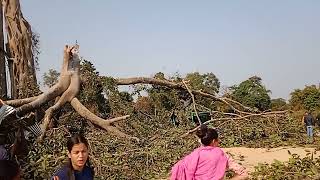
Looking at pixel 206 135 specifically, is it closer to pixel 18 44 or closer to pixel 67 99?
Result: pixel 67 99

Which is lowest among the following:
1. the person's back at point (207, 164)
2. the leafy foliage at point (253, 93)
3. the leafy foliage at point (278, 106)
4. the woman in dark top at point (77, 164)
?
the person's back at point (207, 164)

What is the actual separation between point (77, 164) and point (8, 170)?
0.78 metres

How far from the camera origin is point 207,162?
330 centimetres

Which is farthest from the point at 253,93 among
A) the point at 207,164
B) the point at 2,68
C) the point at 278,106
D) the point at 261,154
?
the point at 207,164

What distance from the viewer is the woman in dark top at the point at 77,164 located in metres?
2.60

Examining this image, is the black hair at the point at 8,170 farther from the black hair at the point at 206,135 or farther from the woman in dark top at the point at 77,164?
the black hair at the point at 206,135

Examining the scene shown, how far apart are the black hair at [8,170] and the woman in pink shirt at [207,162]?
162 cm

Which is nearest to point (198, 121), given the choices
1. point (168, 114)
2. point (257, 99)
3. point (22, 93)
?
point (168, 114)

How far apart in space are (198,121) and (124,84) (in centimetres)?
177

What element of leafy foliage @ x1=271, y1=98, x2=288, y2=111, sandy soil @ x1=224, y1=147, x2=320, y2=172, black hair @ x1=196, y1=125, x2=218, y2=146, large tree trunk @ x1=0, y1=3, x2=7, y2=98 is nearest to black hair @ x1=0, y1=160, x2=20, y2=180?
black hair @ x1=196, y1=125, x2=218, y2=146

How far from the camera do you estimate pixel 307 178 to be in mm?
5504

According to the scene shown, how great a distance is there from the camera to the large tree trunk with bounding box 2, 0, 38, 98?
330 inches

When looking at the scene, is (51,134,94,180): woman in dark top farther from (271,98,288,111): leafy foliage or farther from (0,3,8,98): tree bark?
(271,98,288,111): leafy foliage

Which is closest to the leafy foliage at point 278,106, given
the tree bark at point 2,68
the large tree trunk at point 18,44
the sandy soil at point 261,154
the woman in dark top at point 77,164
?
the sandy soil at point 261,154
